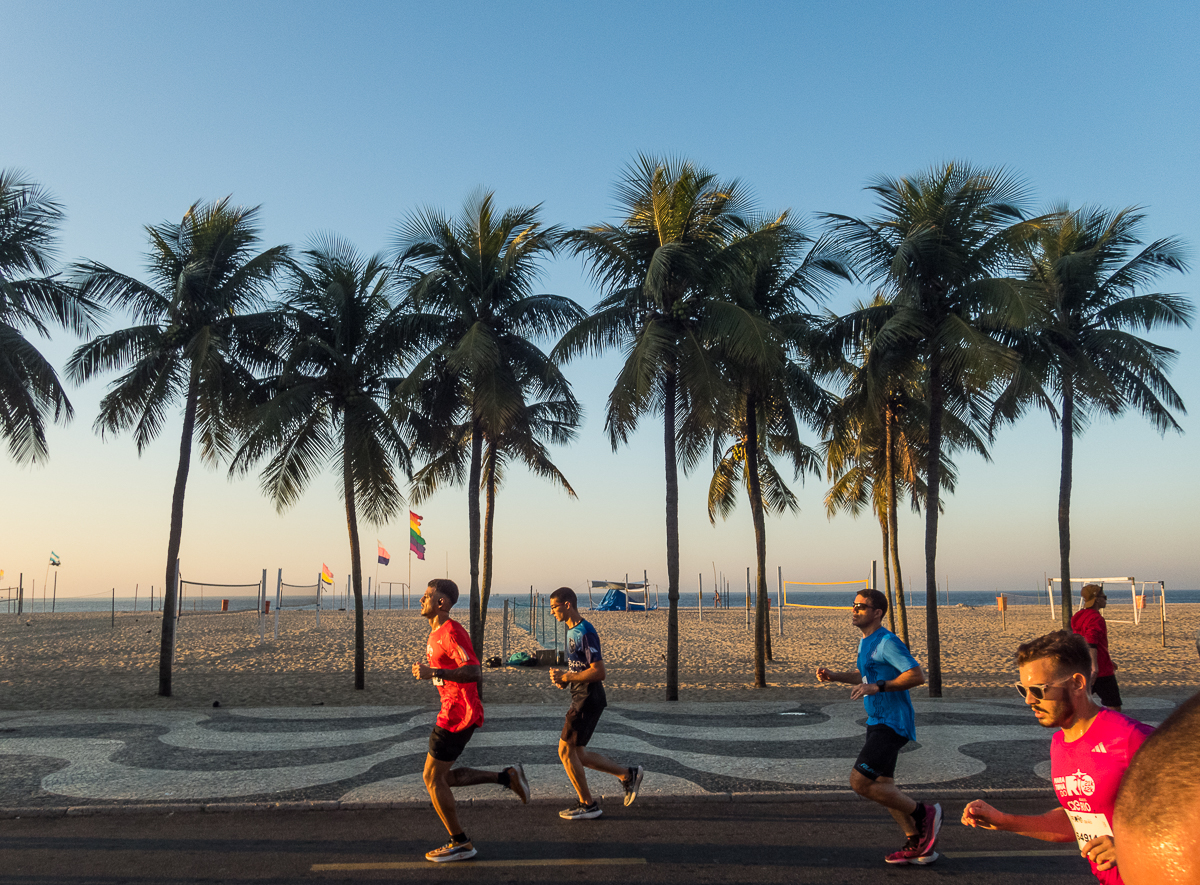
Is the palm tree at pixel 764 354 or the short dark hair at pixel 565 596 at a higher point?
the palm tree at pixel 764 354

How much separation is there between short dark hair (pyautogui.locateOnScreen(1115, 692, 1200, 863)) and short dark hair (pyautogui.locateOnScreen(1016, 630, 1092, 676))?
2.41 meters

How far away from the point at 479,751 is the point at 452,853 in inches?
152

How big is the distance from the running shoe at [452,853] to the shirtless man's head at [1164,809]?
221 inches

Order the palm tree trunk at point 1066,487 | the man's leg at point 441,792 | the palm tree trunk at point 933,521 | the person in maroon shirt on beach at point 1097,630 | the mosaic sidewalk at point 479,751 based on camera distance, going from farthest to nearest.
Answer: the palm tree trunk at point 1066,487 → the palm tree trunk at point 933,521 → the person in maroon shirt on beach at point 1097,630 → the mosaic sidewalk at point 479,751 → the man's leg at point 441,792

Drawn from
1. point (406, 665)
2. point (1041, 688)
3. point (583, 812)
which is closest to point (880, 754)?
point (583, 812)

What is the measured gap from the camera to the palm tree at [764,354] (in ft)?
47.1

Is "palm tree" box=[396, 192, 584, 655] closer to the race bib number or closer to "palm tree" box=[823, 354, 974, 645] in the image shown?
"palm tree" box=[823, 354, 974, 645]

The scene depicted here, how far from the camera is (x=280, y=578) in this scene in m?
25.8

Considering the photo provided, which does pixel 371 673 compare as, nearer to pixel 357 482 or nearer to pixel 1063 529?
pixel 357 482

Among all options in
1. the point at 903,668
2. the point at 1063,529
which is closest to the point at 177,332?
the point at 903,668

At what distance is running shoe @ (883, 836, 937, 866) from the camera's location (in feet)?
18.1

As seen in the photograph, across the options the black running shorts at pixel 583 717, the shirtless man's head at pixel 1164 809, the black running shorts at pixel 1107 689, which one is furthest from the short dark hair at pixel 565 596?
the black running shorts at pixel 1107 689

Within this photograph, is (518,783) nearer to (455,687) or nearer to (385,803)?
(455,687)

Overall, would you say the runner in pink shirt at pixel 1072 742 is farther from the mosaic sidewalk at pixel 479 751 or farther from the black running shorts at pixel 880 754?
the mosaic sidewalk at pixel 479 751
